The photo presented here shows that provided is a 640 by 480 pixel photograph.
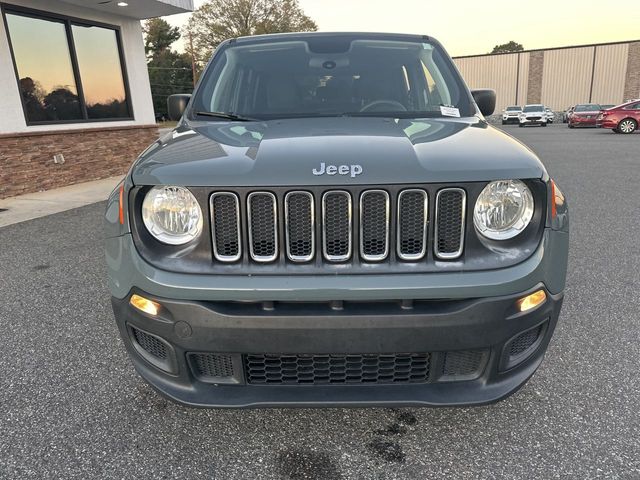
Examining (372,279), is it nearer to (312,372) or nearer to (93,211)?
(312,372)

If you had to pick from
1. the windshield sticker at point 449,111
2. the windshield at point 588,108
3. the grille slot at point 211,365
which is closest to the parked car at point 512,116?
the windshield at point 588,108

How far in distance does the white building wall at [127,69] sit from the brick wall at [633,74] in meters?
46.1

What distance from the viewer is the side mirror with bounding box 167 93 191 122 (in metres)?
3.04

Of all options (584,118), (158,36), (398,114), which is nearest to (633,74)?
(584,118)

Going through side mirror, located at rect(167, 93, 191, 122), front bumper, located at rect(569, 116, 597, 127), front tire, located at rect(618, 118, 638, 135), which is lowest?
front bumper, located at rect(569, 116, 597, 127)

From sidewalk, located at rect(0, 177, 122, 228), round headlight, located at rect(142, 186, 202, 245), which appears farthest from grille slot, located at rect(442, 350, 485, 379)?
A: sidewalk, located at rect(0, 177, 122, 228)

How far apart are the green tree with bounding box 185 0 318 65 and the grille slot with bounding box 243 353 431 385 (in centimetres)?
4502

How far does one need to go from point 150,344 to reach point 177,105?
1.81 meters

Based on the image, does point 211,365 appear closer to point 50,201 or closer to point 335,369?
point 335,369

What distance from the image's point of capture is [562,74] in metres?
45.2

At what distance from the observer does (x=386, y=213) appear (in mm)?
1653

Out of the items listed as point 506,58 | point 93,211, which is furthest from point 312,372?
point 506,58

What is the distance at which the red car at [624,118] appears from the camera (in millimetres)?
21266

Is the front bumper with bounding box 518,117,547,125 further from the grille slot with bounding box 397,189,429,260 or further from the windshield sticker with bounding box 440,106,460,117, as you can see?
the grille slot with bounding box 397,189,429,260
